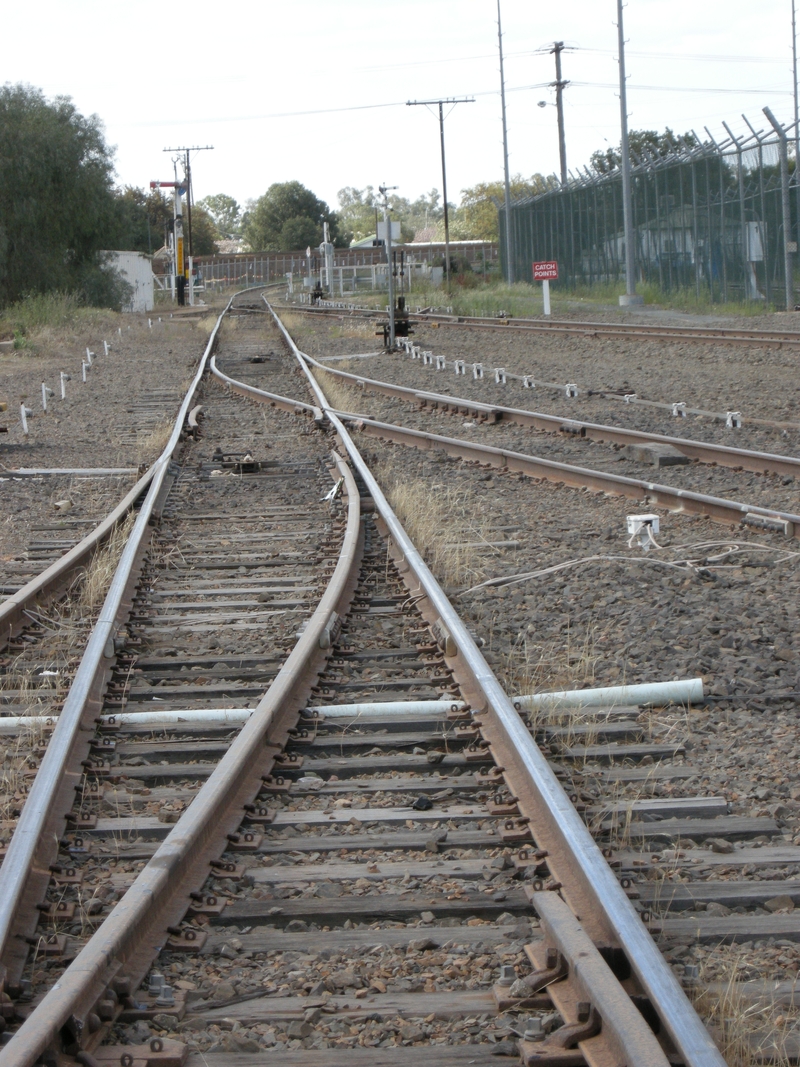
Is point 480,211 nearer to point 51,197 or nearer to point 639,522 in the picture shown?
point 51,197

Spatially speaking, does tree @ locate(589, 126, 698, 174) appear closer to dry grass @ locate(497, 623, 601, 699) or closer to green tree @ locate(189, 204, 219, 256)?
dry grass @ locate(497, 623, 601, 699)

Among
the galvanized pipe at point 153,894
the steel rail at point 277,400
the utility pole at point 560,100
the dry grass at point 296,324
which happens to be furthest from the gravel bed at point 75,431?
the utility pole at point 560,100

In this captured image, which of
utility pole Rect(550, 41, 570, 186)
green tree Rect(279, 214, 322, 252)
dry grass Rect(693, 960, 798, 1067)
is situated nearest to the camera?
dry grass Rect(693, 960, 798, 1067)

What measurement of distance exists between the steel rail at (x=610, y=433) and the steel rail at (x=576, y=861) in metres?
5.66

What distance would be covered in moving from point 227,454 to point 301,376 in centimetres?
962

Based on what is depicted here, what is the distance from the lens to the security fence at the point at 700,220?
105 ft

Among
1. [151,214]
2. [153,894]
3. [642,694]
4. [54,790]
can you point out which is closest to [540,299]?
[642,694]

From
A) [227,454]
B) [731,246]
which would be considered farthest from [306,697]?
[731,246]

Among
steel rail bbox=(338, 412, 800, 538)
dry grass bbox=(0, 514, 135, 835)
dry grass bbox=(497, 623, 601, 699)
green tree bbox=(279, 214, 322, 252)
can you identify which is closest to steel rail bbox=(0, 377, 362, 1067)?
dry grass bbox=(0, 514, 135, 835)

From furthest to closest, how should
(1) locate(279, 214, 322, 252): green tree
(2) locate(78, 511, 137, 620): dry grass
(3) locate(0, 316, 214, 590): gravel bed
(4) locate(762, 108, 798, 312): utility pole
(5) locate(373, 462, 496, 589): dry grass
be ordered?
(1) locate(279, 214, 322, 252): green tree → (4) locate(762, 108, 798, 312): utility pole → (3) locate(0, 316, 214, 590): gravel bed → (5) locate(373, 462, 496, 589): dry grass → (2) locate(78, 511, 137, 620): dry grass

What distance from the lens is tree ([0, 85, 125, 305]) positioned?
46.5 metres

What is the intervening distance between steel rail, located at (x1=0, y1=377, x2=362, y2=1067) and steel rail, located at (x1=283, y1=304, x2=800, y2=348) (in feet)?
57.3

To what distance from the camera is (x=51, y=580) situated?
7.09 meters

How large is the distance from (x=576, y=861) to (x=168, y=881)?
1143 millimetres
